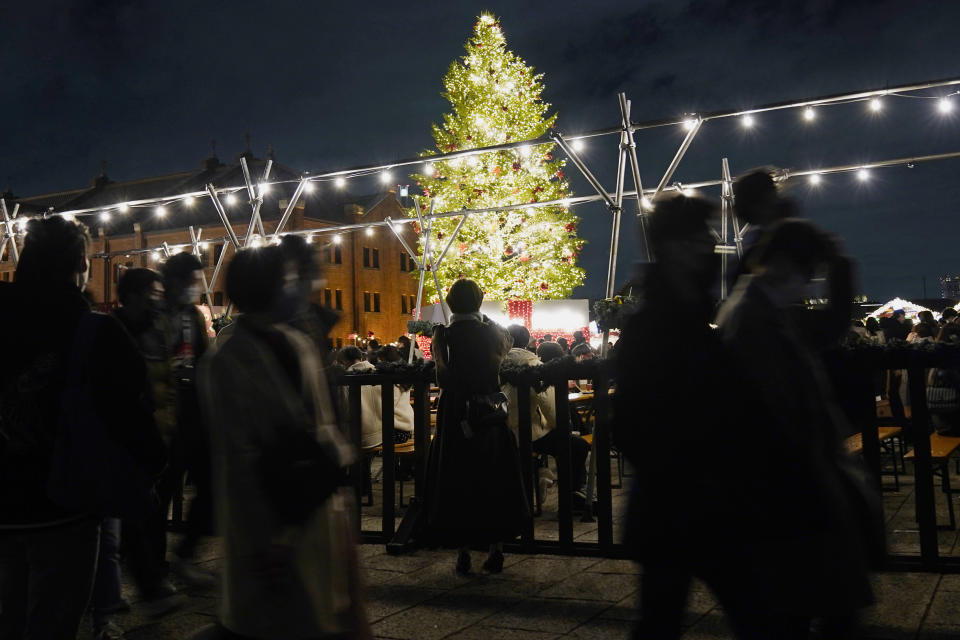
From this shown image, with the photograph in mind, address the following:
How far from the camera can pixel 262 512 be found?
7.01ft

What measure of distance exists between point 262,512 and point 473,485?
3.09m

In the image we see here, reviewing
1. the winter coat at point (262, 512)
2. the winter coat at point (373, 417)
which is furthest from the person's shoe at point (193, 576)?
the winter coat at point (262, 512)

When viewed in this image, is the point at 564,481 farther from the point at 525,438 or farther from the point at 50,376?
the point at 50,376

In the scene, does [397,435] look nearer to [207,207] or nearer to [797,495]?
[797,495]

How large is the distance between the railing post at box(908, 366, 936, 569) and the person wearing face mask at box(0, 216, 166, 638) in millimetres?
4173

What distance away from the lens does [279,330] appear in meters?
2.35

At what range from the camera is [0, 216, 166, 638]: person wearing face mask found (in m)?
2.43

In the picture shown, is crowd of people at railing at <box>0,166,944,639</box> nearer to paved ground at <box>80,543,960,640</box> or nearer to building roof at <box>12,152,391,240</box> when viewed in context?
paved ground at <box>80,543,960,640</box>

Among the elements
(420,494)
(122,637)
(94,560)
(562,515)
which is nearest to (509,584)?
(562,515)

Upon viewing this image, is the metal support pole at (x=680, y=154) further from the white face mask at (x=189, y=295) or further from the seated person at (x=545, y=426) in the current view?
the white face mask at (x=189, y=295)

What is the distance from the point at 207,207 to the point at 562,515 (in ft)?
176

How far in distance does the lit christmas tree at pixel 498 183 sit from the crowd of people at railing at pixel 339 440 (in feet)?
79.9

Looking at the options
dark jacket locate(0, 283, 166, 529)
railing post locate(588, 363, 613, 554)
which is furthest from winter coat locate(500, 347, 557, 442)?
dark jacket locate(0, 283, 166, 529)

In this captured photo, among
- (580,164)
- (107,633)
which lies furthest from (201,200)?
(107,633)
